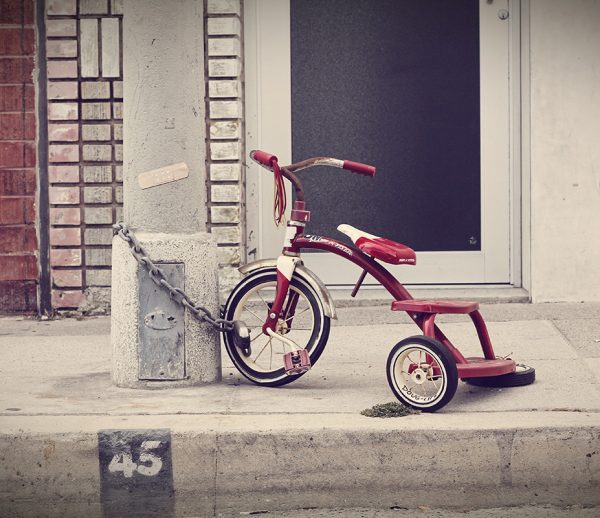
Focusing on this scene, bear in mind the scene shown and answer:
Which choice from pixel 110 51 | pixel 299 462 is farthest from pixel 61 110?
pixel 299 462

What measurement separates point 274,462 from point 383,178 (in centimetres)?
419

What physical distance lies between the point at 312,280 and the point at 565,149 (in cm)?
326

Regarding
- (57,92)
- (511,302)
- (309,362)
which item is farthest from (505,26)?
(309,362)

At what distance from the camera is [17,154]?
29.2ft

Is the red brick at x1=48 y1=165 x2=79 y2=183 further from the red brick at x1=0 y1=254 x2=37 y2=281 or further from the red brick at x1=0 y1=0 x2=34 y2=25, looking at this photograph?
the red brick at x1=0 y1=0 x2=34 y2=25

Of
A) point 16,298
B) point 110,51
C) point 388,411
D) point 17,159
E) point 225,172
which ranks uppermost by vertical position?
point 110,51

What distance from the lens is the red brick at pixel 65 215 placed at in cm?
884

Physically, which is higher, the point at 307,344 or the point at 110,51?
the point at 110,51

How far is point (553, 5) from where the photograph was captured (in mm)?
8547

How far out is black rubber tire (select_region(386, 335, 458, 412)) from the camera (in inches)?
212

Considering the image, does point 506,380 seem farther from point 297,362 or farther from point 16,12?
point 16,12

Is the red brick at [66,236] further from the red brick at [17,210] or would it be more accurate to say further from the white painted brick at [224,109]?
the white painted brick at [224,109]

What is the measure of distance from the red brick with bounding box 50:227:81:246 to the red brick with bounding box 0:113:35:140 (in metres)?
0.71

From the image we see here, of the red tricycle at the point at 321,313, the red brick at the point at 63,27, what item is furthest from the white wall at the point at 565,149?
the red brick at the point at 63,27
